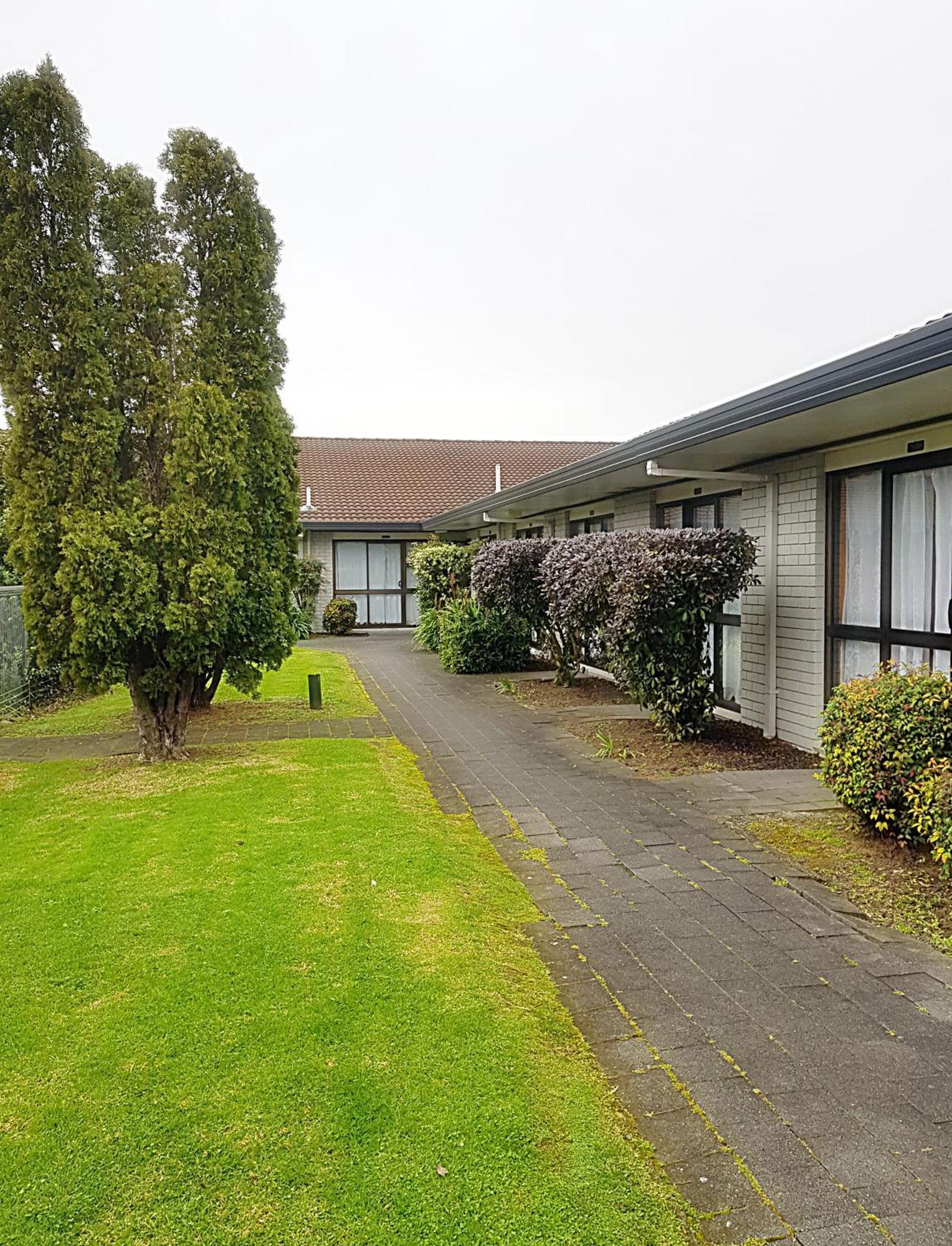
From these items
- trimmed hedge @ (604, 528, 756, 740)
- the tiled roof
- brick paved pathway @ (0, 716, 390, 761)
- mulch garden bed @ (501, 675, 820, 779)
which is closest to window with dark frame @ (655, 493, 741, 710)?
mulch garden bed @ (501, 675, 820, 779)

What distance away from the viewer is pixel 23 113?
6352mm

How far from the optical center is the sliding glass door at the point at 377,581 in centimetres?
2277

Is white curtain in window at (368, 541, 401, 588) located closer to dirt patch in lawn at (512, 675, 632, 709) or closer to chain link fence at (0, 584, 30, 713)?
dirt patch in lawn at (512, 675, 632, 709)

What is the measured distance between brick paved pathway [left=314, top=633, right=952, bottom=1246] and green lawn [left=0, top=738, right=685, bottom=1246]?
0.19 metres

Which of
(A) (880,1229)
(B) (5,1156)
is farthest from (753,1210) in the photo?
(B) (5,1156)

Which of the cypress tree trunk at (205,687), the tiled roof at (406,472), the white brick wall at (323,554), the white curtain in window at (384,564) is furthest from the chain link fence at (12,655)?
the white curtain in window at (384,564)

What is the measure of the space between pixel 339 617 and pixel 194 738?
12.6 meters

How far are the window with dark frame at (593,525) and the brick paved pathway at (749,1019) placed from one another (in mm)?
7038

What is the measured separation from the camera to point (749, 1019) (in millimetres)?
3066

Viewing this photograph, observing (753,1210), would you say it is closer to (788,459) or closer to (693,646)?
(693,646)

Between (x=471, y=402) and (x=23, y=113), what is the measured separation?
34.8 metres

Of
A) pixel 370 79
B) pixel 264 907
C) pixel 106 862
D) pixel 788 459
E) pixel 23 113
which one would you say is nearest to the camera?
pixel 264 907

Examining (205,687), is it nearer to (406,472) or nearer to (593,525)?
(593,525)

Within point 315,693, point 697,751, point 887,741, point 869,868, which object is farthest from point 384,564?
point 869,868
